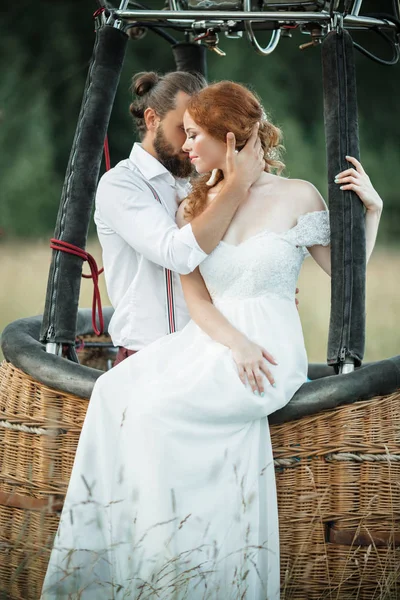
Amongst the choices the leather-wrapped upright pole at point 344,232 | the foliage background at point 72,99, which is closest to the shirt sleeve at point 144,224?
the leather-wrapped upright pole at point 344,232

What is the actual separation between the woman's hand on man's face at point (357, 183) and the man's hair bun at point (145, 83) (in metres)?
0.87

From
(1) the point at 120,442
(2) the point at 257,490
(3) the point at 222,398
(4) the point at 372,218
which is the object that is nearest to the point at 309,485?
(2) the point at 257,490

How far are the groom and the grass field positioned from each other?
313 cm

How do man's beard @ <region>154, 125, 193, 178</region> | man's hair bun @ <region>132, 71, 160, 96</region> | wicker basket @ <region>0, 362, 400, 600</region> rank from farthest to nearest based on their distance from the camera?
man's hair bun @ <region>132, 71, 160, 96</region> < man's beard @ <region>154, 125, 193, 178</region> < wicker basket @ <region>0, 362, 400, 600</region>

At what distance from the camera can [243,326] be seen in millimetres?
2264

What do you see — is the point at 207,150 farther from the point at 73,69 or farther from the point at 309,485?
the point at 73,69

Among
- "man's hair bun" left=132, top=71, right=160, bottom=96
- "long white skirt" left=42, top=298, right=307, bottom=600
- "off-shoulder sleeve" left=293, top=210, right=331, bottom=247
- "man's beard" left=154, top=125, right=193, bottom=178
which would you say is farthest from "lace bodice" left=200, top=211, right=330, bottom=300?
"man's hair bun" left=132, top=71, right=160, bottom=96

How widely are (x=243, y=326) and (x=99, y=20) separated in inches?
43.1

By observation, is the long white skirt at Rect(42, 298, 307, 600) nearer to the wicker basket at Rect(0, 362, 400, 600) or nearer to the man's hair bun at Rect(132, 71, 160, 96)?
the wicker basket at Rect(0, 362, 400, 600)

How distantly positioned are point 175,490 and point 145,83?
148 cm

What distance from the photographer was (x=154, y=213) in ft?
7.97

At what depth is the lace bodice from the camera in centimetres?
229

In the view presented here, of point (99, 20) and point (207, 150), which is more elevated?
point (99, 20)

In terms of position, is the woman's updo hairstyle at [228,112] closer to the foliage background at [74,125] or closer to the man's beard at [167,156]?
the man's beard at [167,156]
